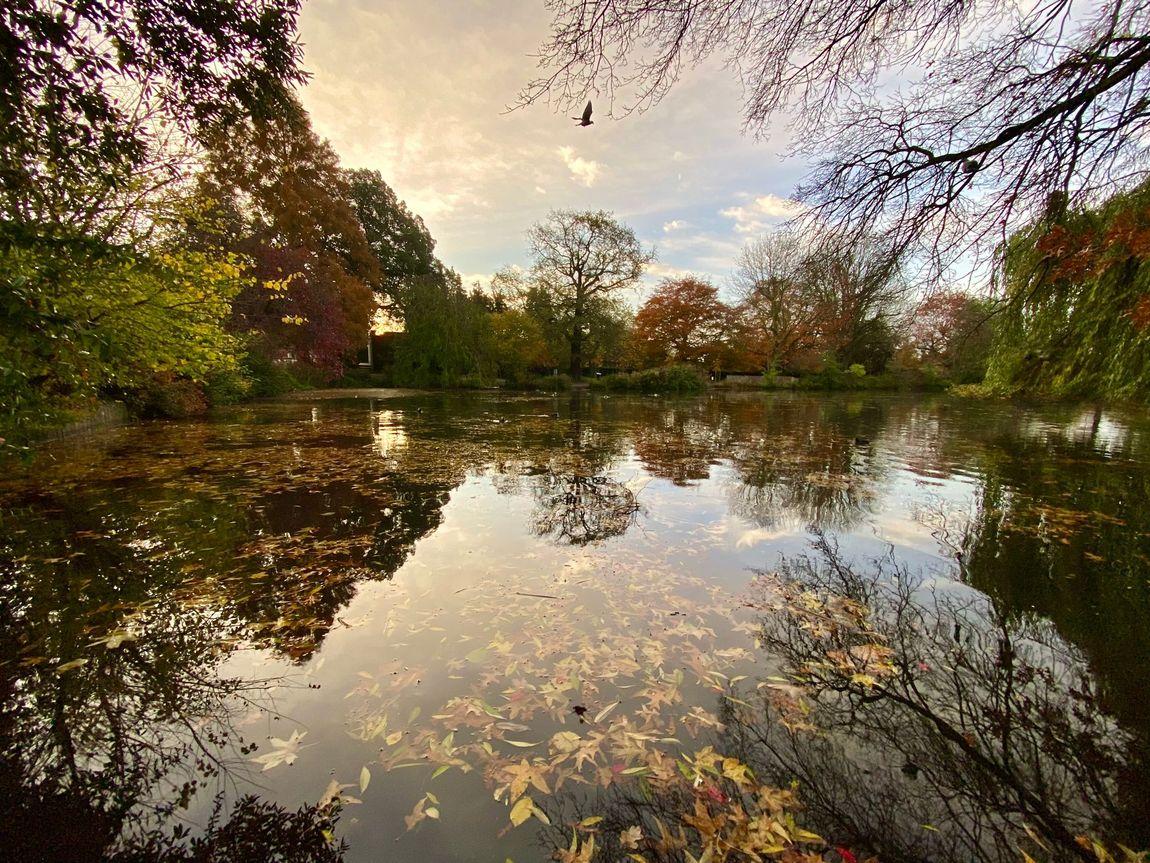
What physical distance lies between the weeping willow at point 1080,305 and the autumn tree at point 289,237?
20.3 metres

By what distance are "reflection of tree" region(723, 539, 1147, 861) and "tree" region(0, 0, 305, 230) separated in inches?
272

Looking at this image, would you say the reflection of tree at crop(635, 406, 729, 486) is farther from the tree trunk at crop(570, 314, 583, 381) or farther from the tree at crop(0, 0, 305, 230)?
the tree trunk at crop(570, 314, 583, 381)

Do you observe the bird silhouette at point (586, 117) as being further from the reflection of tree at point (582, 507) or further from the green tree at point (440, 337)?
the green tree at point (440, 337)

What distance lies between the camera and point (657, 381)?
3350cm

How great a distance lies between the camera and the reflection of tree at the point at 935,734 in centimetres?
196

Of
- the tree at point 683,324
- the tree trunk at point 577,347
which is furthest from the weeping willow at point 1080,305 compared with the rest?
the tree at point 683,324

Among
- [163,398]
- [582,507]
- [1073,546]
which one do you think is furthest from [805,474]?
[163,398]

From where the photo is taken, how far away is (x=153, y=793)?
208 cm

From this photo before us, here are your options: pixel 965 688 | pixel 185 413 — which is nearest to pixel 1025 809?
pixel 965 688

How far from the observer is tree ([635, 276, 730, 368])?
42219 mm

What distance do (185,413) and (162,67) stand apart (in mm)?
13834

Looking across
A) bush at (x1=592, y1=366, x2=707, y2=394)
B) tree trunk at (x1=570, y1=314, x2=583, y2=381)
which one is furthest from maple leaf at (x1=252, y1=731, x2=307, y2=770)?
bush at (x1=592, y1=366, x2=707, y2=394)

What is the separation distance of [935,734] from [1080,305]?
5.87 meters

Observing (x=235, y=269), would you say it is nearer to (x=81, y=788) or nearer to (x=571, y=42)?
(x=571, y=42)
